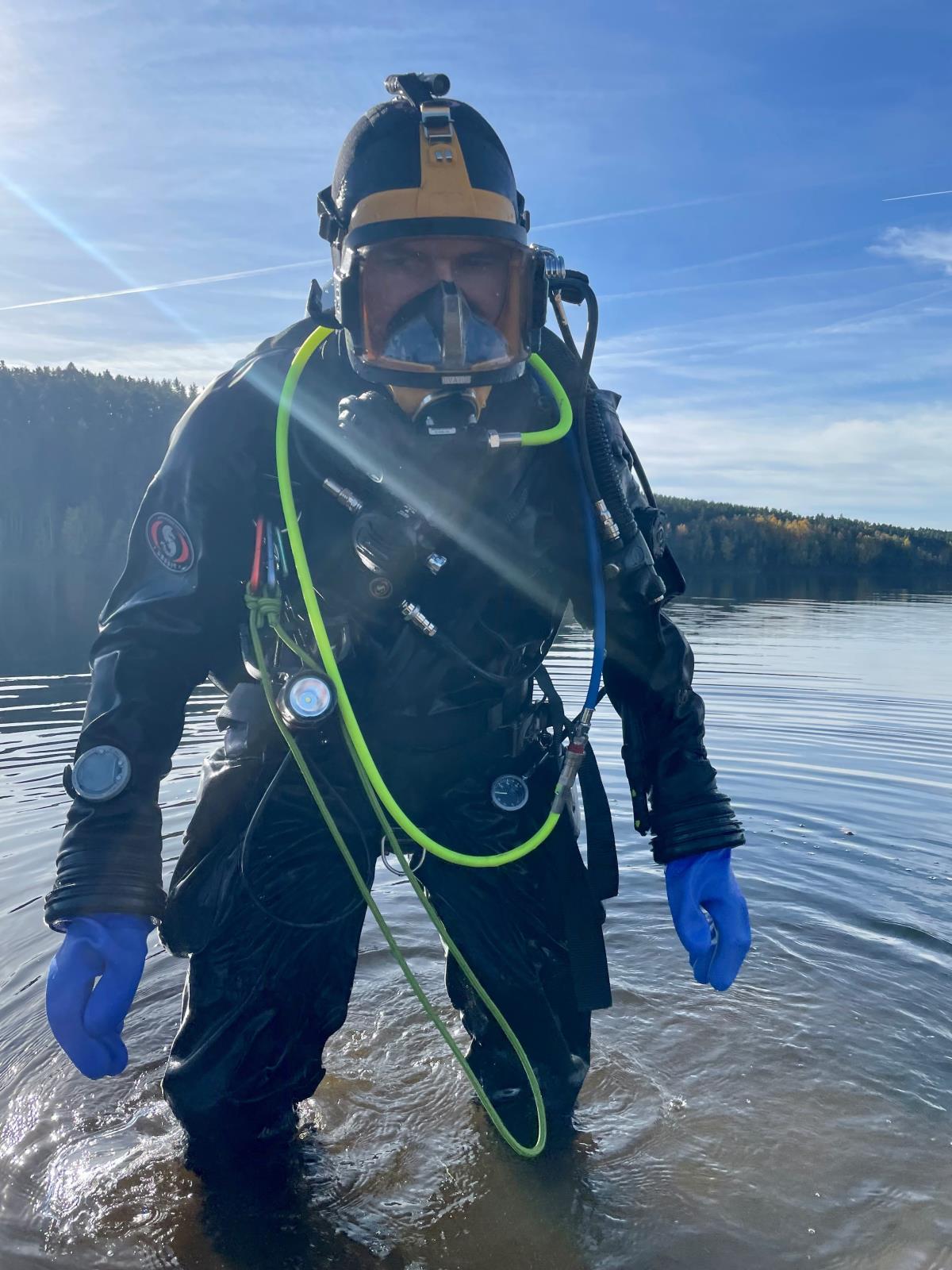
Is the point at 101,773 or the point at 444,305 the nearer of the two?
the point at 101,773

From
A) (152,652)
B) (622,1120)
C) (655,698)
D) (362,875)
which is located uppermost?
(152,652)

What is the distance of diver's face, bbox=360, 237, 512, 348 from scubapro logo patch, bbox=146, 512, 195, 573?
2.11ft

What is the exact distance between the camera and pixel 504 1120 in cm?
253

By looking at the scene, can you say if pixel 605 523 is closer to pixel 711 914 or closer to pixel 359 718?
pixel 359 718

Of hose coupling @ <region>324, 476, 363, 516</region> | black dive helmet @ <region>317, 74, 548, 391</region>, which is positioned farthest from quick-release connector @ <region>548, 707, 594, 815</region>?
black dive helmet @ <region>317, 74, 548, 391</region>

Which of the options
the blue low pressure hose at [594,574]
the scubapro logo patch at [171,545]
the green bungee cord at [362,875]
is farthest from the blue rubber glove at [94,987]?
the blue low pressure hose at [594,574]

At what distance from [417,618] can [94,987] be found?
1072mm

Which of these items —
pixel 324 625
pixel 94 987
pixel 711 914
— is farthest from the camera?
pixel 711 914

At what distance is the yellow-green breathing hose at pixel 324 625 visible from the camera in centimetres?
200

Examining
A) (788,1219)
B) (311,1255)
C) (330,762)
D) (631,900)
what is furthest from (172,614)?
(631,900)

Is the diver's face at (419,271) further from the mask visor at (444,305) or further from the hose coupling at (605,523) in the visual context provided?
the hose coupling at (605,523)

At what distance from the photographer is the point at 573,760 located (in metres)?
2.24

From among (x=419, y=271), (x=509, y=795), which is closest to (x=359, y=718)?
(x=509, y=795)

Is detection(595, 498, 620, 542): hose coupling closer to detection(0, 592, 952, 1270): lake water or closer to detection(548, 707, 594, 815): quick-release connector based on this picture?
detection(548, 707, 594, 815): quick-release connector
